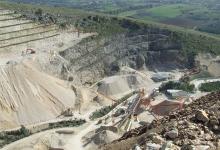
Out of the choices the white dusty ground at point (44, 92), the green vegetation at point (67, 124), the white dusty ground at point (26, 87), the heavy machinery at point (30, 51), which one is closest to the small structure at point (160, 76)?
the white dusty ground at point (44, 92)

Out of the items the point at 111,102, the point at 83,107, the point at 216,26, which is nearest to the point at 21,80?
the point at 83,107

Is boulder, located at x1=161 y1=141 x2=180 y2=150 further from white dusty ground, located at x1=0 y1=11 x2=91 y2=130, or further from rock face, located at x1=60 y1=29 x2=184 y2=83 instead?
rock face, located at x1=60 y1=29 x2=184 y2=83

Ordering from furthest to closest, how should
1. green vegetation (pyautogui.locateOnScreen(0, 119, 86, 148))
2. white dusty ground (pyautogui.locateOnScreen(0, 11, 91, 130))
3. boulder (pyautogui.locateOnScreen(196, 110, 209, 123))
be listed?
white dusty ground (pyautogui.locateOnScreen(0, 11, 91, 130)) < green vegetation (pyautogui.locateOnScreen(0, 119, 86, 148)) < boulder (pyautogui.locateOnScreen(196, 110, 209, 123))

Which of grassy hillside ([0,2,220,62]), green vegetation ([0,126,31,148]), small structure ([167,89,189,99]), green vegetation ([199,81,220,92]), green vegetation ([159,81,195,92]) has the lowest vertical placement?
green vegetation ([199,81,220,92])

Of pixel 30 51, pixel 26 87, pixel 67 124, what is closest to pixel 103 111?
pixel 67 124

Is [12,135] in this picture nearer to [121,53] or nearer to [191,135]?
[121,53]

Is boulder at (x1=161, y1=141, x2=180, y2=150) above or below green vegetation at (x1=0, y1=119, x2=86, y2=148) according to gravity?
above

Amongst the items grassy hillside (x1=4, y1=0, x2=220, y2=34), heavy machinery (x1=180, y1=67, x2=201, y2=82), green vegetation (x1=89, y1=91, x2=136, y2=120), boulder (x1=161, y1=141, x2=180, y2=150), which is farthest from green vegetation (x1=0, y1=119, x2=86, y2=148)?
grassy hillside (x1=4, y1=0, x2=220, y2=34)
